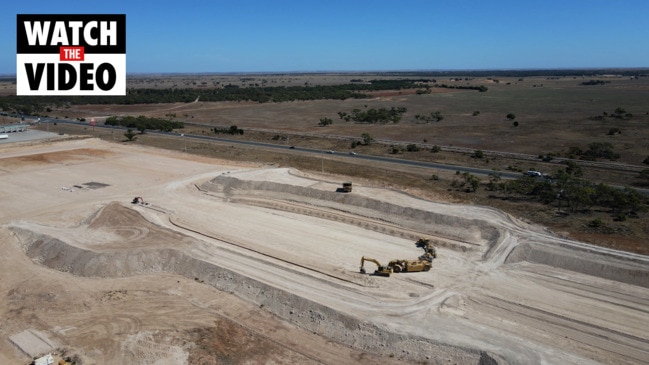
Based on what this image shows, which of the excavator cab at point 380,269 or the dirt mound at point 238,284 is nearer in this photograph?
the dirt mound at point 238,284

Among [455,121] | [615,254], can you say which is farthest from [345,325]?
[455,121]

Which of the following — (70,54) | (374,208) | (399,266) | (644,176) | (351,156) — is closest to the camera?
(399,266)

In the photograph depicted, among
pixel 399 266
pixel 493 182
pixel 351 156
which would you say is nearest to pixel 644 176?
pixel 493 182

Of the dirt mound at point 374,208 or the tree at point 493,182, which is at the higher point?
the tree at point 493,182

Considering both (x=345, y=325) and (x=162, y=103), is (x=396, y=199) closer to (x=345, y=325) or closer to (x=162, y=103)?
(x=345, y=325)

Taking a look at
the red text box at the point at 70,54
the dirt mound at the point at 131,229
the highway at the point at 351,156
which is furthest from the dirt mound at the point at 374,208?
the red text box at the point at 70,54

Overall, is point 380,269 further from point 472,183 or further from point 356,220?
point 472,183

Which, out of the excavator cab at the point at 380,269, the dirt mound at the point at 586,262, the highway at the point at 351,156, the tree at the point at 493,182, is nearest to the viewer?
the dirt mound at the point at 586,262

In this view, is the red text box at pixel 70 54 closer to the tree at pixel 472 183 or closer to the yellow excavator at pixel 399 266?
the yellow excavator at pixel 399 266

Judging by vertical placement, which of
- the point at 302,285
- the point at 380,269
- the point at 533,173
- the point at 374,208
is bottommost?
the point at 302,285
